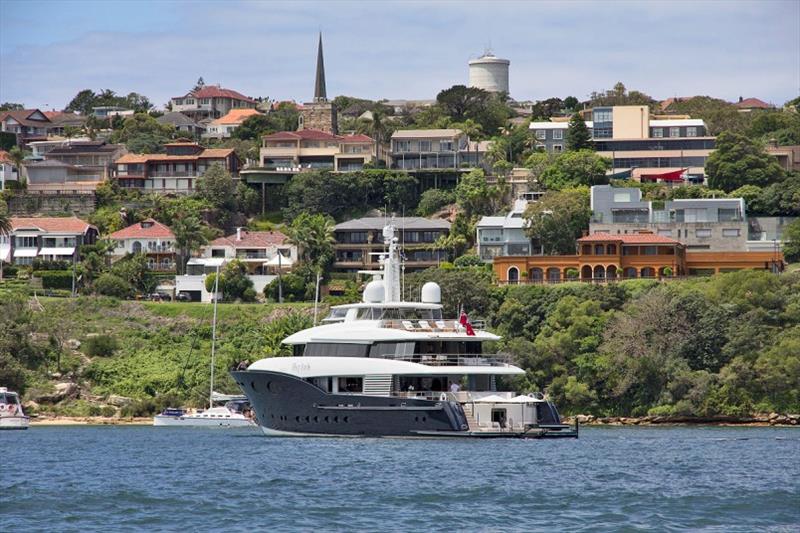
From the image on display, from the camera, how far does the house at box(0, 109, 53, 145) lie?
173 meters

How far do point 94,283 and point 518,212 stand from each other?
108ft

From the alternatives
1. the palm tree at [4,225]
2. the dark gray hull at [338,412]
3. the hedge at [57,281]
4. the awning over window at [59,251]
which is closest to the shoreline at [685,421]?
the dark gray hull at [338,412]

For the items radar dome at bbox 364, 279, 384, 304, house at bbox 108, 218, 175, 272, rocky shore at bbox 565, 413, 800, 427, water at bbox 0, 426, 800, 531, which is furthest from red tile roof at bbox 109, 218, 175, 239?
radar dome at bbox 364, 279, 384, 304

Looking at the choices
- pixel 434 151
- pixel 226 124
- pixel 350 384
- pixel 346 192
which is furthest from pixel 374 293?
pixel 226 124

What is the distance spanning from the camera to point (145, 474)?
50.7 meters

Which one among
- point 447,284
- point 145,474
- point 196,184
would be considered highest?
point 196,184

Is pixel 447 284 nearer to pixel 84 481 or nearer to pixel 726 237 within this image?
pixel 726 237

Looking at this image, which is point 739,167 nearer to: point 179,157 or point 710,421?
point 710,421

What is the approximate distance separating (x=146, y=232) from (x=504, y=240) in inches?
1158

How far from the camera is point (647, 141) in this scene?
13838 centimetres

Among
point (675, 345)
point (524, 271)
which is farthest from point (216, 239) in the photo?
point (675, 345)

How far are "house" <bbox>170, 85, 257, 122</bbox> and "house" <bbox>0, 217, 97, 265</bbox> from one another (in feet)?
206

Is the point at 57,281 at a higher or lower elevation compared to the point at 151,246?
lower

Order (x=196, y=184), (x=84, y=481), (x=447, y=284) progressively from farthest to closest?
1. (x=196, y=184)
2. (x=447, y=284)
3. (x=84, y=481)
